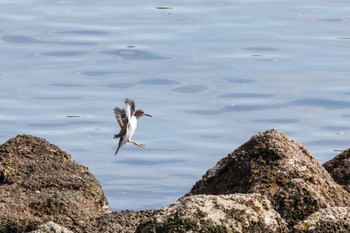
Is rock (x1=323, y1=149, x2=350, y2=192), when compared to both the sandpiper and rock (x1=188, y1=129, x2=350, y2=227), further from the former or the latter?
the sandpiper

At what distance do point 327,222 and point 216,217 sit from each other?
572 millimetres

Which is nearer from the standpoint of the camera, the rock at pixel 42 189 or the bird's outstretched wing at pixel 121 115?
the rock at pixel 42 189

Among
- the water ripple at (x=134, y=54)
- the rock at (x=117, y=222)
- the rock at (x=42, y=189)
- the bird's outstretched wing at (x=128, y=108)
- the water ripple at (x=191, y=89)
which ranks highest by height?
the bird's outstretched wing at (x=128, y=108)

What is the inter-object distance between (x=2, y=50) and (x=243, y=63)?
459 centimetres

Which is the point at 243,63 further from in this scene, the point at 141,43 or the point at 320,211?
the point at 320,211

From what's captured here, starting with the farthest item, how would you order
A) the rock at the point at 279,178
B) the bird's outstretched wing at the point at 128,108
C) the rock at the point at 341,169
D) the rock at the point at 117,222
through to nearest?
the bird's outstretched wing at the point at 128,108, the rock at the point at 341,169, the rock at the point at 117,222, the rock at the point at 279,178

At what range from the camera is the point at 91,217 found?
26.1 feet

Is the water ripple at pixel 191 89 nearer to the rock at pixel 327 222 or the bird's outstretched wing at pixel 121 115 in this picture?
the bird's outstretched wing at pixel 121 115

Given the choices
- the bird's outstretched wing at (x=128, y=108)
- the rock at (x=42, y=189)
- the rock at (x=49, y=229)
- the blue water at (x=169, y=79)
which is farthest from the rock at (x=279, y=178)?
the blue water at (x=169, y=79)

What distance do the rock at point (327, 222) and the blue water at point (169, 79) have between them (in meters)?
8.52

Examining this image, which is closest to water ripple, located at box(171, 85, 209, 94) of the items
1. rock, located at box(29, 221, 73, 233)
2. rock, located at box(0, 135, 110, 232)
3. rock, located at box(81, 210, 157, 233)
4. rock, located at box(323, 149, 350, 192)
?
rock, located at box(323, 149, 350, 192)

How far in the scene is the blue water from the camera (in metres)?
17.6

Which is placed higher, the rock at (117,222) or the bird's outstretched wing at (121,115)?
the bird's outstretched wing at (121,115)

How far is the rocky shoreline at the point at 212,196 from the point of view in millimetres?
6828
